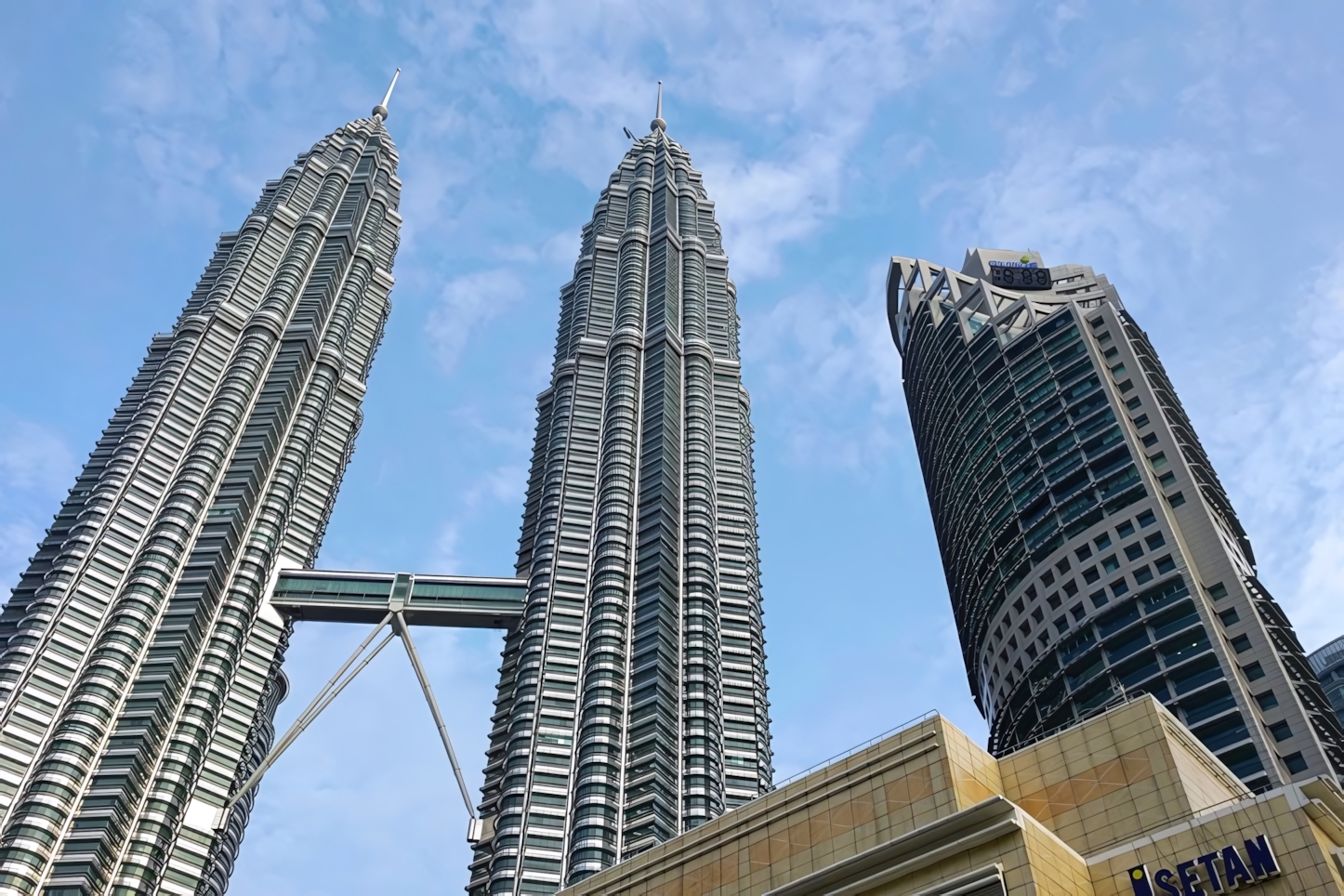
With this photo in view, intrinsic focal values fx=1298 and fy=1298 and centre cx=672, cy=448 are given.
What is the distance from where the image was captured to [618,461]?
147 m

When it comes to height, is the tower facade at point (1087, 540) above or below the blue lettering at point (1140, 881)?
above

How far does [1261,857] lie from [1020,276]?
129 meters

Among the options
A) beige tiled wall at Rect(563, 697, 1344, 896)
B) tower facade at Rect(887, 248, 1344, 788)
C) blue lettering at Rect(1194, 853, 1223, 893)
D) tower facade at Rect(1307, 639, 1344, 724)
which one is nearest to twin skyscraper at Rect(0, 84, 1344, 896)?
tower facade at Rect(887, 248, 1344, 788)

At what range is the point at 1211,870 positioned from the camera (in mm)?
36906

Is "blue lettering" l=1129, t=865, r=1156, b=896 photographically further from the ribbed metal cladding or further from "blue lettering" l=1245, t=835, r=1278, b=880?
the ribbed metal cladding

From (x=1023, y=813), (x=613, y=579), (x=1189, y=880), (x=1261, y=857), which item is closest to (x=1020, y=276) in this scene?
(x=613, y=579)

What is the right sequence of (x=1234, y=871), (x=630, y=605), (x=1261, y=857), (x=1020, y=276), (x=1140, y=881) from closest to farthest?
(x=1261, y=857)
(x=1234, y=871)
(x=1140, y=881)
(x=630, y=605)
(x=1020, y=276)

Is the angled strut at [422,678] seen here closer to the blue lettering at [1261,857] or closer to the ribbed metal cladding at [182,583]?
the ribbed metal cladding at [182,583]

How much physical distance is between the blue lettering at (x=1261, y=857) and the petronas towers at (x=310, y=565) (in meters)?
75.0

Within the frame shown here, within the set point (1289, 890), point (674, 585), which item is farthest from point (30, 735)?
point (1289, 890)

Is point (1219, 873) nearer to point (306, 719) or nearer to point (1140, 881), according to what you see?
point (1140, 881)

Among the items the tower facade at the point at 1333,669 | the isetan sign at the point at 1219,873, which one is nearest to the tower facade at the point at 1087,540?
the isetan sign at the point at 1219,873

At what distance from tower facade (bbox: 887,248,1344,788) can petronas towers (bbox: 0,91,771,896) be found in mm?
24014

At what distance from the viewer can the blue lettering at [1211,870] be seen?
36500 millimetres
